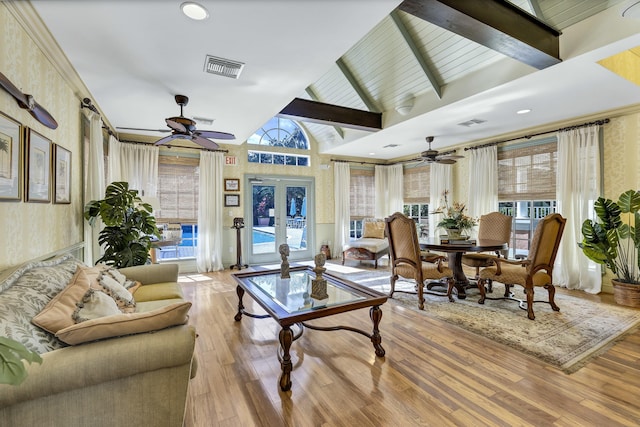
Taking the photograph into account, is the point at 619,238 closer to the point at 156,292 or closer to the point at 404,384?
the point at 404,384

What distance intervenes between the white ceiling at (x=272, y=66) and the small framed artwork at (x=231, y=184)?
146 cm

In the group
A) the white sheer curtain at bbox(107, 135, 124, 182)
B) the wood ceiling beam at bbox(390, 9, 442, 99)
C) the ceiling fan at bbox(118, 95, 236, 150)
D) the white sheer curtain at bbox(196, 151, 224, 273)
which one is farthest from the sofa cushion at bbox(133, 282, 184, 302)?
the wood ceiling beam at bbox(390, 9, 442, 99)

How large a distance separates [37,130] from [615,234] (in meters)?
6.25

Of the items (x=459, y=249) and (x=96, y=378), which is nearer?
(x=96, y=378)

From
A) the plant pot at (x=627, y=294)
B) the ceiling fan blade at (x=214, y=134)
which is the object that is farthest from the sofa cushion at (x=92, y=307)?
the plant pot at (x=627, y=294)

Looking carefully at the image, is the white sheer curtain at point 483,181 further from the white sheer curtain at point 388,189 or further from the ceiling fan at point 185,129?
the ceiling fan at point 185,129

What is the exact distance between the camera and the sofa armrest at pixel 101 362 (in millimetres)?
1154

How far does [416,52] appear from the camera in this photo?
372 centimetres

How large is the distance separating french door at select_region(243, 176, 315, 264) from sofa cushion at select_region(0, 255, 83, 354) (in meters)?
4.35

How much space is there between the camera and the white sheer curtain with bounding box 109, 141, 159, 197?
16.5 ft

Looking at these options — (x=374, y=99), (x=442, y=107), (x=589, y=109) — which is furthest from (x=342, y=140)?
(x=589, y=109)

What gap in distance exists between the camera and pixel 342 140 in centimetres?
609

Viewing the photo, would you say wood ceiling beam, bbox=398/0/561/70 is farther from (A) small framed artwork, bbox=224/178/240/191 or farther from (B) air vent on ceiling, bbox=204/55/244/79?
(A) small framed artwork, bbox=224/178/240/191

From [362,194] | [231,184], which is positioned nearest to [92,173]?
[231,184]
